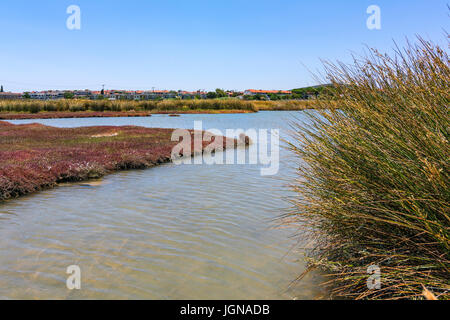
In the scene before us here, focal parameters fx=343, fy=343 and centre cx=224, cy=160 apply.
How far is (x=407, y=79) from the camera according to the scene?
4770 millimetres

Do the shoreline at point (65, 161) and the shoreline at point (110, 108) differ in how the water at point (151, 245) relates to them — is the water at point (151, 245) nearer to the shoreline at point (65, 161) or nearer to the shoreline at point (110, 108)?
the shoreline at point (65, 161)

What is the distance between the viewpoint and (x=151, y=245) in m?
6.57

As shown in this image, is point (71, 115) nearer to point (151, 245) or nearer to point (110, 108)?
point (110, 108)

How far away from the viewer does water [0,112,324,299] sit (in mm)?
5039

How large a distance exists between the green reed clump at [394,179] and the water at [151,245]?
1.25 metres

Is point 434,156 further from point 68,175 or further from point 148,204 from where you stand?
point 68,175

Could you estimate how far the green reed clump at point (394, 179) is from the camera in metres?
3.38

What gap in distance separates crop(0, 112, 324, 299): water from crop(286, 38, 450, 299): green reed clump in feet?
4.10

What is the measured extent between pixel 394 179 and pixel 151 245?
4.55 metres

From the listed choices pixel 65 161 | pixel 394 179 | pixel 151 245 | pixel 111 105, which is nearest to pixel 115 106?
pixel 111 105

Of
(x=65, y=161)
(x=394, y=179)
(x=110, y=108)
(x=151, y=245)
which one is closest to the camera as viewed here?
(x=394, y=179)

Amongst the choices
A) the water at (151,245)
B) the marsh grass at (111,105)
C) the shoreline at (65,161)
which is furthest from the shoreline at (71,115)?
the water at (151,245)

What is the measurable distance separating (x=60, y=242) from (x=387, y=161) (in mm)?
5892

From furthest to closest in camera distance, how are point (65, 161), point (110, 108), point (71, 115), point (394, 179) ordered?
point (110, 108) < point (71, 115) < point (65, 161) < point (394, 179)
